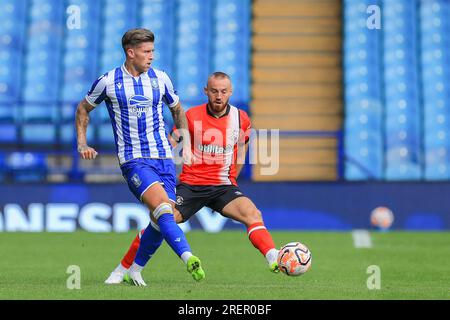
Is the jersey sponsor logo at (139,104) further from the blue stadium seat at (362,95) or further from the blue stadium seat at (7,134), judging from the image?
the blue stadium seat at (7,134)

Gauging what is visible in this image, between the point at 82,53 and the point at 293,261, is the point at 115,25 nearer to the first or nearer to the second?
the point at 82,53

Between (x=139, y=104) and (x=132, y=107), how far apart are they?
6 cm

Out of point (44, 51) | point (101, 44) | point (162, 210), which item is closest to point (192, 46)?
point (101, 44)

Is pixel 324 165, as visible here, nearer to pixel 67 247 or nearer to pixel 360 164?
pixel 360 164

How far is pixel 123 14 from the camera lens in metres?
19.4

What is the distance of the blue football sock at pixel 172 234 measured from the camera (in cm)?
679

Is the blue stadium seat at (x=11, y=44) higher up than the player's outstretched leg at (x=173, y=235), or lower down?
higher up

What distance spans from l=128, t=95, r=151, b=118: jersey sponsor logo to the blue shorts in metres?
0.35

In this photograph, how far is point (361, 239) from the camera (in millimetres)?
13469

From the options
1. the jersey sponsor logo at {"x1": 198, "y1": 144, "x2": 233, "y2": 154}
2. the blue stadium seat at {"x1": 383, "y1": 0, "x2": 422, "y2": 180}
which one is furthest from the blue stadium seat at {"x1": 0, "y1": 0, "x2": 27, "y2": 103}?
the jersey sponsor logo at {"x1": 198, "y1": 144, "x2": 233, "y2": 154}

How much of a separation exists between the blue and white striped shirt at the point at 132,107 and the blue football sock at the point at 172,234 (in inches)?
22.0

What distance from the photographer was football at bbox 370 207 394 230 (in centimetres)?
1491

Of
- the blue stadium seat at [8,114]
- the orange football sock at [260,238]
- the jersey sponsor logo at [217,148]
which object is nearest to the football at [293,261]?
the orange football sock at [260,238]

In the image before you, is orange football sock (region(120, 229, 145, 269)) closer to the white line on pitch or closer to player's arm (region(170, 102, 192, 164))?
player's arm (region(170, 102, 192, 164))
